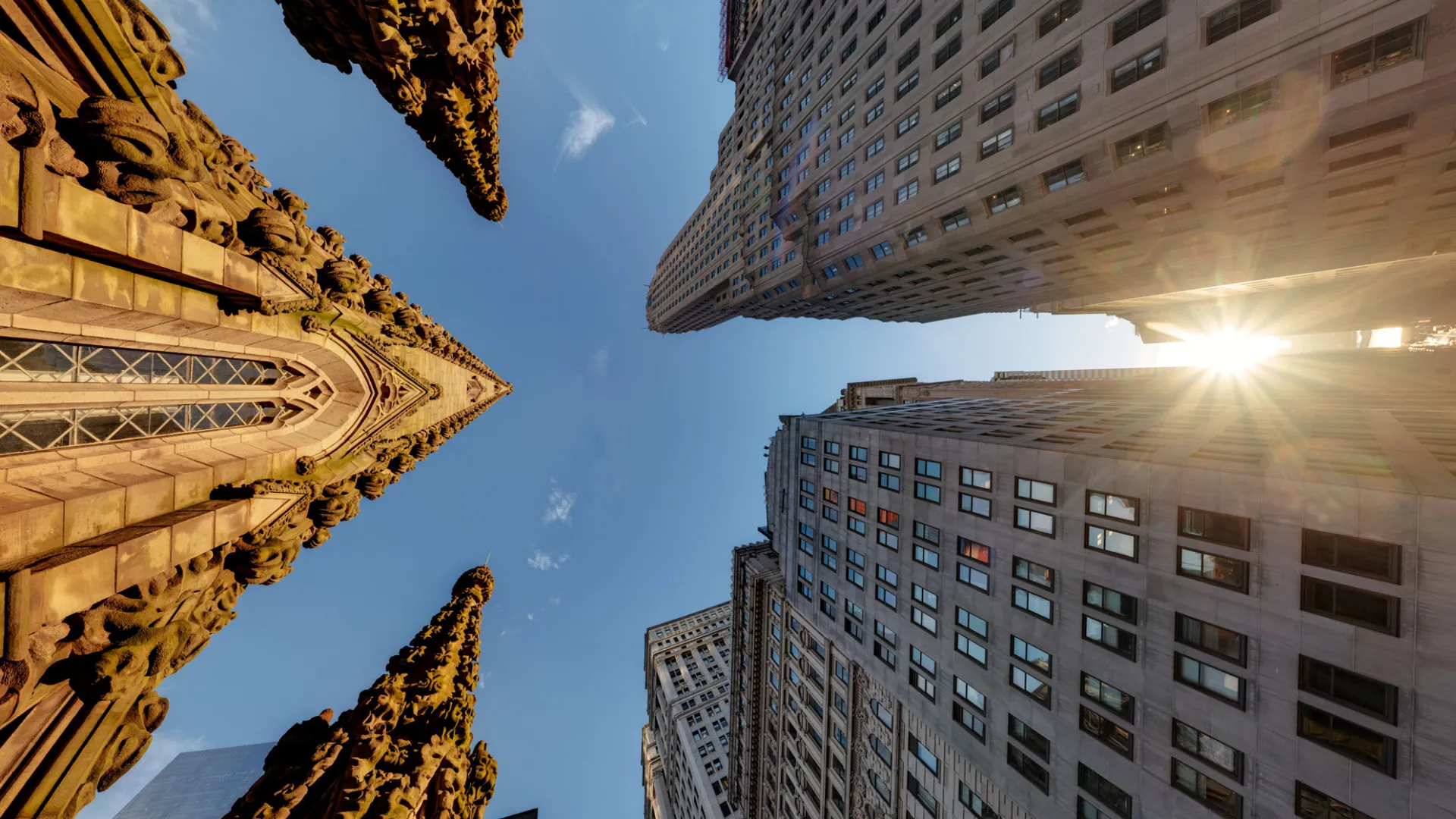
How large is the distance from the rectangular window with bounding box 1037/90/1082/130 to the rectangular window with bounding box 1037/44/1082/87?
1279 mm

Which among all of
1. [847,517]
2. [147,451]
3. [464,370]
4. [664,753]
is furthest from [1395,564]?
[664,753]

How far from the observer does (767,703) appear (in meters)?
50.1

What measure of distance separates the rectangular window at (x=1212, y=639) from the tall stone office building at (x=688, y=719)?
61.7 m

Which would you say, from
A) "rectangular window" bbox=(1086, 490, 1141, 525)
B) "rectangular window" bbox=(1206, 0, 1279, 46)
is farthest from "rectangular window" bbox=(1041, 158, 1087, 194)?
"rectangular window" bbox=(1086, 490, 1141, 525)

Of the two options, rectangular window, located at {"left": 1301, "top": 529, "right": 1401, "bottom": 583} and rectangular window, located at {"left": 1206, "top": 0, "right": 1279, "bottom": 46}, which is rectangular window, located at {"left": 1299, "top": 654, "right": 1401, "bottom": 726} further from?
rectangular window, located at {"left": 1206, "top": 0, "right": 1279, "bottom": 46}

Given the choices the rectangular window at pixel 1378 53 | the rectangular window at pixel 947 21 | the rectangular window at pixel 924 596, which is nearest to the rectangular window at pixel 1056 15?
the rectangular window at pixel 947 21

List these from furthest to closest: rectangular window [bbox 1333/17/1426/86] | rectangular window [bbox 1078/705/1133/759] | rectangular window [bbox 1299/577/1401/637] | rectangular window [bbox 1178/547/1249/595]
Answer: rectangular window [bbox 1078/705/1133/759], rectangular window [bbox 1333/17/1426/86], rectangular window [bbox 1178/547/1249/595], rectangular window [bbox 1299/577/1401/637]

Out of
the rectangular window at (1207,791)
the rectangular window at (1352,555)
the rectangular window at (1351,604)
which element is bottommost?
the rectangular window at (1207,791)

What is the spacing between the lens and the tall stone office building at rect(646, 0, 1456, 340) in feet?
61.3

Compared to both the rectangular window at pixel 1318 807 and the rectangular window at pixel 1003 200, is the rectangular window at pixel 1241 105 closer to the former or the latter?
the rectangular window at pixel 1003 200

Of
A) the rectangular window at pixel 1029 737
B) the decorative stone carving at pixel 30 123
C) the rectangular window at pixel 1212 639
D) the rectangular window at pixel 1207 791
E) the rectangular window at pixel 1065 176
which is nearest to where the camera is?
the decorative stone carving at pixel 30 123

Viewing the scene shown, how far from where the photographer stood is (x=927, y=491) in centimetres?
2975

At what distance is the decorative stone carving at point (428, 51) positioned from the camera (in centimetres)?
2422

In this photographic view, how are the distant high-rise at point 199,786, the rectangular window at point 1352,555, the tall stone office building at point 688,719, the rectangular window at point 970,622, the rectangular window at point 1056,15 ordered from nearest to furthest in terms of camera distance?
the rectangular window at point 1352,555 → the rectangular window at point 970,622 → the rectangular window at point 1056,15 → the tall stone office building at point 688,719 → the distant high-rise at point 199,786
